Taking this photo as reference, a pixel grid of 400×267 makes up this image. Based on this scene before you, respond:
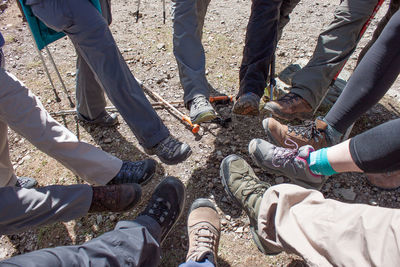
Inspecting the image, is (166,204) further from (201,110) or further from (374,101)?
(374,101)

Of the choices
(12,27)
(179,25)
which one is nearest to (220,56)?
(179,25)

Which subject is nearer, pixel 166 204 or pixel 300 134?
pixel 166 204

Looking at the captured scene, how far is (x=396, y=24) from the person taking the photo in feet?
6.19

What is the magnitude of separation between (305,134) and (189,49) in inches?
55.8

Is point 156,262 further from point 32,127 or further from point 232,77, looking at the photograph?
point 232,77

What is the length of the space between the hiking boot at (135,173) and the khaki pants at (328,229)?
114cm

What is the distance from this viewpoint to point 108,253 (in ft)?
4.81

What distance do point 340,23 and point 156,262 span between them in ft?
8.44

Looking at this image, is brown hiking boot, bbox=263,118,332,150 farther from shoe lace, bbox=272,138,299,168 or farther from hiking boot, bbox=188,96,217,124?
hiking boot, bbox=188,96,217,124

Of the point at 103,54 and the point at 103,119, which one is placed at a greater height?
the point at 103,54

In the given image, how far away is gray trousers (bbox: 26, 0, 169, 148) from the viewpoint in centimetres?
202

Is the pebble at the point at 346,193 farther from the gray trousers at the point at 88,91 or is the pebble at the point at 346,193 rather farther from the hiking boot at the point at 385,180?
the gray trousers at the point at 88,91

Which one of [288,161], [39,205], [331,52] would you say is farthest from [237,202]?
[331,52]

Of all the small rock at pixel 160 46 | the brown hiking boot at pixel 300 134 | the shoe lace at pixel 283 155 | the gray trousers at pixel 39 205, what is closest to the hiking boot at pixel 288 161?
the shoe lace at pixel 283 155
